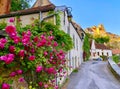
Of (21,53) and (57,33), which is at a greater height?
(57,33)

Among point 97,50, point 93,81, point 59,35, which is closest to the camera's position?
point 59,35

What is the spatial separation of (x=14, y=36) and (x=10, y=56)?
2.46 feet

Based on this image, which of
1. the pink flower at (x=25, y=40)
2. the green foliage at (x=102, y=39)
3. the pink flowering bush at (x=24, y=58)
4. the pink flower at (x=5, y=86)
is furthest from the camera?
the green foliage at (x=102, y=39)

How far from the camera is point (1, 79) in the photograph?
16.8 ft

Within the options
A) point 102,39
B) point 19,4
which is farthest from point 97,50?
point 19,4

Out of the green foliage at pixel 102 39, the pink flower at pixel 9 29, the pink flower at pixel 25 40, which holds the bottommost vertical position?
the pink flower at pixel 25 40

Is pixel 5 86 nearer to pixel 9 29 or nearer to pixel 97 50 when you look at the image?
pixel 9 29

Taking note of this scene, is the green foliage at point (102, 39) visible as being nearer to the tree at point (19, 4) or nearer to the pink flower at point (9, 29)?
the tree at point (19, 4)

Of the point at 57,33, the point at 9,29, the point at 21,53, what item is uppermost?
the point at 57,33

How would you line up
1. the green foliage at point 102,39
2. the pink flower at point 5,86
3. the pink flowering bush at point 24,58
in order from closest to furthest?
the pink flower at point 5,86 < the pink flowering bush at point 24,58 < the green foliage at point 102,39

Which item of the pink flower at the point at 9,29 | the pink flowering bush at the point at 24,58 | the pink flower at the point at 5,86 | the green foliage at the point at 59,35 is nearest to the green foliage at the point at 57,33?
the green foliage at the point at 59,35

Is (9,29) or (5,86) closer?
(5,86)

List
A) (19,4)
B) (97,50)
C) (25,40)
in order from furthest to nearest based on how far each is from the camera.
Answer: (97,50), (19,4), (25,40)

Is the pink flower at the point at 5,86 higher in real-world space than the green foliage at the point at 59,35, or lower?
lower
